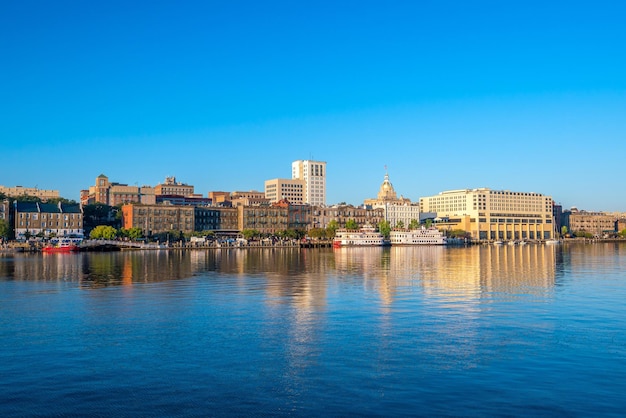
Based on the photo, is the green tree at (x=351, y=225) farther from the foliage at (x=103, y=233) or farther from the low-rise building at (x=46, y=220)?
the low-rise building at (x=46, y=220)

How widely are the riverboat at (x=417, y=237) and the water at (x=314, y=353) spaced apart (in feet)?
464

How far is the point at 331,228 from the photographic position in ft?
577

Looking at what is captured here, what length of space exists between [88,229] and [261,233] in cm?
4508

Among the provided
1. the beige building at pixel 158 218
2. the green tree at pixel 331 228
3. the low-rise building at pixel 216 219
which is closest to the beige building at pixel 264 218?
the low-rise building at pixel 216 219

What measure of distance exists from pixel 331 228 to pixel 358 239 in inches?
417

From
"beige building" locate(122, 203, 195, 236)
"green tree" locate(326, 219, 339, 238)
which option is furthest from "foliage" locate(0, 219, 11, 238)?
"green tree" locate(326, 219, 339, 238)

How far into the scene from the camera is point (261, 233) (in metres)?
174

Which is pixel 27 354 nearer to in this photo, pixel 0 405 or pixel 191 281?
pixel 0 405

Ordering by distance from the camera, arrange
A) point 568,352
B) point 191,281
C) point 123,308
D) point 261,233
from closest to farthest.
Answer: point 568,352 → point 123,308 → point 191,281 → point 261,233

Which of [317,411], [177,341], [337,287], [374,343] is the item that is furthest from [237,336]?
[337,287]

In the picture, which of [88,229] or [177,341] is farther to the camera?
[88,229]

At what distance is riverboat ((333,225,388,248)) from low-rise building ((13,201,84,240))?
63294 mm

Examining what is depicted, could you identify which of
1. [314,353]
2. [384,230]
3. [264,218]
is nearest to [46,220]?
[264,218]

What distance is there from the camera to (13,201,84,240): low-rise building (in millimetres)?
138375
